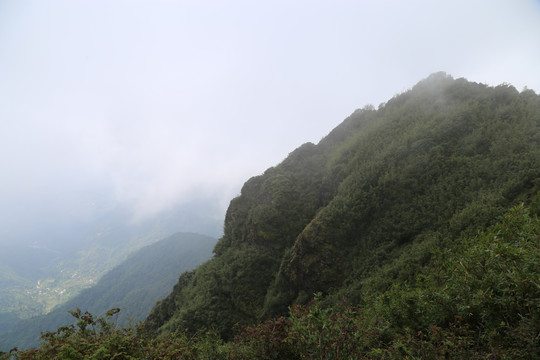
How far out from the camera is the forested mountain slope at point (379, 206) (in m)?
11.2

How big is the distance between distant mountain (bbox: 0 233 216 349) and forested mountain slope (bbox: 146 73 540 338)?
8441 cm

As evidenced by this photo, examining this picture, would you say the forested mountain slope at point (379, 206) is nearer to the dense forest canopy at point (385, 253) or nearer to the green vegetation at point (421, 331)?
the dense forest canopy at point (385, 253)

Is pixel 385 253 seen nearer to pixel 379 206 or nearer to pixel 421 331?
pixel 379 206

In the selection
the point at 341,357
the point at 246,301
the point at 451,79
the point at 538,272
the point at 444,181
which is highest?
the point at 451,79

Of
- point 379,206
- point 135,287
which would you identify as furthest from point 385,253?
point 135,287

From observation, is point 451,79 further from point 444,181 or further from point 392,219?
point 392,219

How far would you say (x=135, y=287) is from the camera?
13650 cm

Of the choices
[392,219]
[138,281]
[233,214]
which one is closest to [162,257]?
[138,281]

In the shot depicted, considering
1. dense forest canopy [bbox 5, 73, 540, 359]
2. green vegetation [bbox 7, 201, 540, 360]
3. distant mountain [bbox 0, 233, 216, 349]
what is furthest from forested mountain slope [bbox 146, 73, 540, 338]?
distant mountain [bbox 0, 233, 216, 349]

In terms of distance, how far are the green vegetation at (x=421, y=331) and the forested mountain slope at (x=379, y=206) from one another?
237 inches

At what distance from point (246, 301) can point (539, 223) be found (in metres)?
17.4

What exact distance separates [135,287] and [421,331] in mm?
167509

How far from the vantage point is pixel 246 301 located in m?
18.2

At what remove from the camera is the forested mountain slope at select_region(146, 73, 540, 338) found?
11188 millimetres
